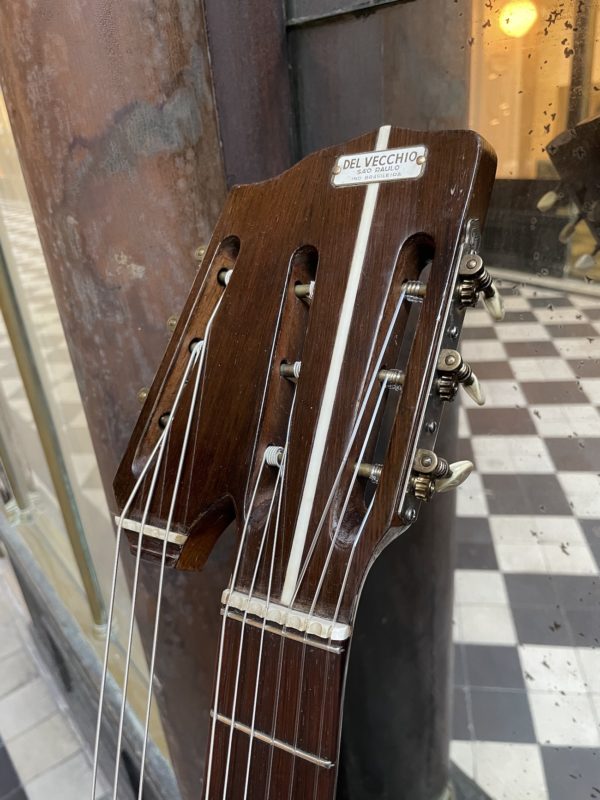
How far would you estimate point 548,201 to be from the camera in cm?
58

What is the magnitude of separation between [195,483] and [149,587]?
1.17ft

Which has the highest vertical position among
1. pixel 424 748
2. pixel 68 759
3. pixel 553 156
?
pixel 553 156

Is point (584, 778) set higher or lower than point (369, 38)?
lower

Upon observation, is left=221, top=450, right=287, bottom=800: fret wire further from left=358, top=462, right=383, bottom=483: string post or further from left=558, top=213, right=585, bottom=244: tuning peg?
left=558, top=213, right=585, bottom=244: tuning peg

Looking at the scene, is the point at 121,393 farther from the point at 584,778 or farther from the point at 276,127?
the point at 584,778

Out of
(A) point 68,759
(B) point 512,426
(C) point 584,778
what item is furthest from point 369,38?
(A) point 68,759

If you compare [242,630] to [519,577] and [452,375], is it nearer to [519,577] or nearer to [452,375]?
[452,375]

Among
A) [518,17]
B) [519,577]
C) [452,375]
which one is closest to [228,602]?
[452,375]

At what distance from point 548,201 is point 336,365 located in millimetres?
288

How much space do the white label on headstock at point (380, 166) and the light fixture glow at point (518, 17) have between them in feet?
0.64

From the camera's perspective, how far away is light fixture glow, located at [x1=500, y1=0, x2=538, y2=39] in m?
0.52

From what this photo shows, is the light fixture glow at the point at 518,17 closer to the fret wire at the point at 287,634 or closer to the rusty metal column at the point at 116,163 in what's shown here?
the rusty metal column at the point at 116,163

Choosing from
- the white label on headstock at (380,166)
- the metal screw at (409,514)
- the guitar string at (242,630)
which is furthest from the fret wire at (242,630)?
the white label on headstock at (380,166)

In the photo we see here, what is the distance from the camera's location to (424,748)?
3.26 ft
